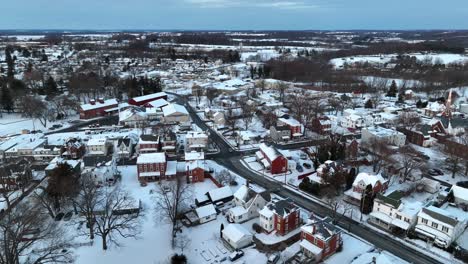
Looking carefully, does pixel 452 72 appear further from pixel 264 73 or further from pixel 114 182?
pixel 114 182

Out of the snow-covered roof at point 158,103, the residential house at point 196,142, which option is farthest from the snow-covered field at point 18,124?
the residential house at point 196,142

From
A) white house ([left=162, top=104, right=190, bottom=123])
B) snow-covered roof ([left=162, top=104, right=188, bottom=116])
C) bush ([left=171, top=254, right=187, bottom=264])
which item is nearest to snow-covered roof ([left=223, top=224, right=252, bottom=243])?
bush ([left=171, top=254, right=187, bottom=264])

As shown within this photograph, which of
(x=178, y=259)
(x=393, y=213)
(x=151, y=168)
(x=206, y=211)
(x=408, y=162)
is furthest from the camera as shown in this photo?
(x=408, y=162)

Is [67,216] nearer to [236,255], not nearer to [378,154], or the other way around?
[236,255]

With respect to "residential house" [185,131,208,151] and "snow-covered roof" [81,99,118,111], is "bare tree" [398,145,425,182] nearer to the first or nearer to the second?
"residential house" [185,131,208,151]

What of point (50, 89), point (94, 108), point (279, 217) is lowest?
point (279, 217)

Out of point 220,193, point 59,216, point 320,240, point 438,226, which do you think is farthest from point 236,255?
point 59,216

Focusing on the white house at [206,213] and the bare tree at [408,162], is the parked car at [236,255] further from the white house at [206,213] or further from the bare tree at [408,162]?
the bare tree at [408,162]
